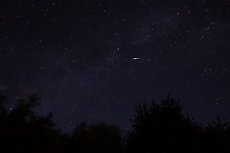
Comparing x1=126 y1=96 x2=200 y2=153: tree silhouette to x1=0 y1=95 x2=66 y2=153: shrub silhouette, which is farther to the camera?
x1=126 y1=96 x2=200 y2=153: tree silhouette

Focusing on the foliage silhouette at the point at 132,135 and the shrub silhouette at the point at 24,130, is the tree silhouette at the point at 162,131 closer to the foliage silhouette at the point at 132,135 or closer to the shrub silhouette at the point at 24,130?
the foliage silhouette at the point at 132,135

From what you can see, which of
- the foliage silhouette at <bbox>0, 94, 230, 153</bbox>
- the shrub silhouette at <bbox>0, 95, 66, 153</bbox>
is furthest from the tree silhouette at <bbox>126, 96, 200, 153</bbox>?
the shrub silhouette at <bbox>0, 95, 66, 153</bbox>

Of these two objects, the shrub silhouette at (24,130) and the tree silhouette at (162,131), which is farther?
the tree silhouette at (162,131)

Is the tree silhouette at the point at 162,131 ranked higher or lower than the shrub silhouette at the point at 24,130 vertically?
higher

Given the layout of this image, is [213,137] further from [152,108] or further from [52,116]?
[52,116]

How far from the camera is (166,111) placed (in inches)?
664

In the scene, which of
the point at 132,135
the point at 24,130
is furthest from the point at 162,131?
the point at 24,130

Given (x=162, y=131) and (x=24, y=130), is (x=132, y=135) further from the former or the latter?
(x=24, y=130)

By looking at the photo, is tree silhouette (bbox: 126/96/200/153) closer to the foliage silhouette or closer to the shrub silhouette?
the foliage silhouette

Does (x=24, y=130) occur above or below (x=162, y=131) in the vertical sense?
below

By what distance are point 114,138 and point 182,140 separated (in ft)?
25.2

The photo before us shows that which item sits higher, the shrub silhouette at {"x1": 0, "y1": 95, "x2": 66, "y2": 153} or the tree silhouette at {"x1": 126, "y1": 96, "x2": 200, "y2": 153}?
the tree silhouette at {"x1": 126, "y1": 96, "x2": 200, "y2": 153}

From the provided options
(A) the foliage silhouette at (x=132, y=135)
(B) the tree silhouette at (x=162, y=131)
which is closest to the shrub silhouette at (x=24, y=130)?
(A) the foliage silhouette at (x=132, y=135)

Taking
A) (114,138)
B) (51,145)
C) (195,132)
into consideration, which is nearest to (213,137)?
(195,132)
